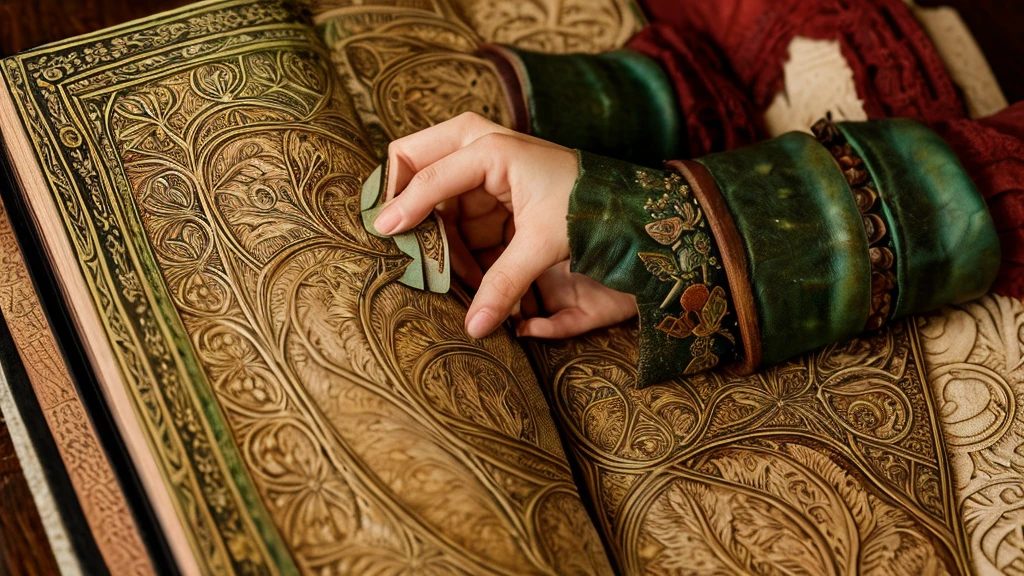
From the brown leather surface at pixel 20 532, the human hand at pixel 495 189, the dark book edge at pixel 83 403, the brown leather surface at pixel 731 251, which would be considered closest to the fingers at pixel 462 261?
the human hand at pixel 495 189

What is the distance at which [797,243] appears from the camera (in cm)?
86

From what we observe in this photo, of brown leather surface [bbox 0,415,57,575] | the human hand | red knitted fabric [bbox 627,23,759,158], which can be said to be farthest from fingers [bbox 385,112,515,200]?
brown leather surface [bbox 0,415,57,575]

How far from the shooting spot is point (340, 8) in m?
1.12

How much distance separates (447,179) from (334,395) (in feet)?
0.87

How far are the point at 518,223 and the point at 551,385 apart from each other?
0.65 ft

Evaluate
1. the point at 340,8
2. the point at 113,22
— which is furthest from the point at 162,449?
the point at 113,22

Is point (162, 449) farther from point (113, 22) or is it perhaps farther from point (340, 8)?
point (113, 22)

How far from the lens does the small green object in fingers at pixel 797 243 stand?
2.82 feet

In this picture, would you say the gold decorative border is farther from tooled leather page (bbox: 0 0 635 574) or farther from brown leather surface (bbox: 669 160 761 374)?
brown leather surface (bbox: 669 160 761 374)

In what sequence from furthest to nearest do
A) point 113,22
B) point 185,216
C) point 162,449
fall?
1. point 113,22
2. point 185,216
3. point 162,449

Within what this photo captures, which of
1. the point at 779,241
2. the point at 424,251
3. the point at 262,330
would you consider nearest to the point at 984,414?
the point at 779,241

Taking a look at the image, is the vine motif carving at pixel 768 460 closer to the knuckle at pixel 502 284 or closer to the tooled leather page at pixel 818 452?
the tooled leather page at pixel 818 452

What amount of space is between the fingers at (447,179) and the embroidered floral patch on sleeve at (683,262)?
0.51 ft

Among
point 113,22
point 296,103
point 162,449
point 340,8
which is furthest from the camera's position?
point 113,22
